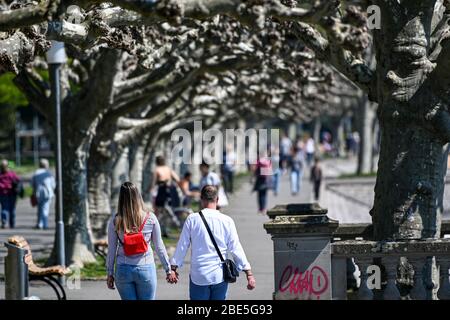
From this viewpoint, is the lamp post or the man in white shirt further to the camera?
the lamp post

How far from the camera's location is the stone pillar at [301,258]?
38.8ft

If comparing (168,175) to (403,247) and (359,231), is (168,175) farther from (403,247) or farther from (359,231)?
(403,247)

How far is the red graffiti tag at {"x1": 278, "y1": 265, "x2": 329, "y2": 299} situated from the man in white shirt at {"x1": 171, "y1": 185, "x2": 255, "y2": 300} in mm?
540

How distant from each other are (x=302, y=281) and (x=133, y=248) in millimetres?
1702

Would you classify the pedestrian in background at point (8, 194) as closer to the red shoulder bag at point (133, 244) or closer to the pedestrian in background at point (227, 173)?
the pedestrian in background at point (227, 173)

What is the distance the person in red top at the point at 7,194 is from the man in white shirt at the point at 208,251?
19.0 m

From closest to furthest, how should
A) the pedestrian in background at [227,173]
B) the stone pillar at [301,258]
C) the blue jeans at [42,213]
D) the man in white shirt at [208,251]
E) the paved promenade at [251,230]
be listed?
the man in white shirt at [208,251] < the stone pillar at [301,258] < the paved promenade at [251,230] < the blue jeans at [42,213] < the pedestrian in background at [227,173]

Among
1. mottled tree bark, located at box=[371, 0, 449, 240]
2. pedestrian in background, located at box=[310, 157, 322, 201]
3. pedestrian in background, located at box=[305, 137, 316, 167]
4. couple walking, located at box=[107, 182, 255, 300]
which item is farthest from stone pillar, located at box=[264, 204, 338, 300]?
pedestrian in background, located at box=[305, 137, 316, 167]

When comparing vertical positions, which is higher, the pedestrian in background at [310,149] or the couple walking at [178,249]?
the pedestrian in background at [310,149]

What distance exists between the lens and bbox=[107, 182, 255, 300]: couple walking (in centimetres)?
1130

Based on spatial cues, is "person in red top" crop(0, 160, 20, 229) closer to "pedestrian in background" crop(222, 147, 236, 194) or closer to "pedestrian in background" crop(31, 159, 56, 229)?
"pedestrian in background" crop(31, 159, 56, 229)

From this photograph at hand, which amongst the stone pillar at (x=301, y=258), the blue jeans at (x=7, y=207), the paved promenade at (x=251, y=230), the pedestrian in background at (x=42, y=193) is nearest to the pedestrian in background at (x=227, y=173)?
the paved promenade at (x=251, y=230)
